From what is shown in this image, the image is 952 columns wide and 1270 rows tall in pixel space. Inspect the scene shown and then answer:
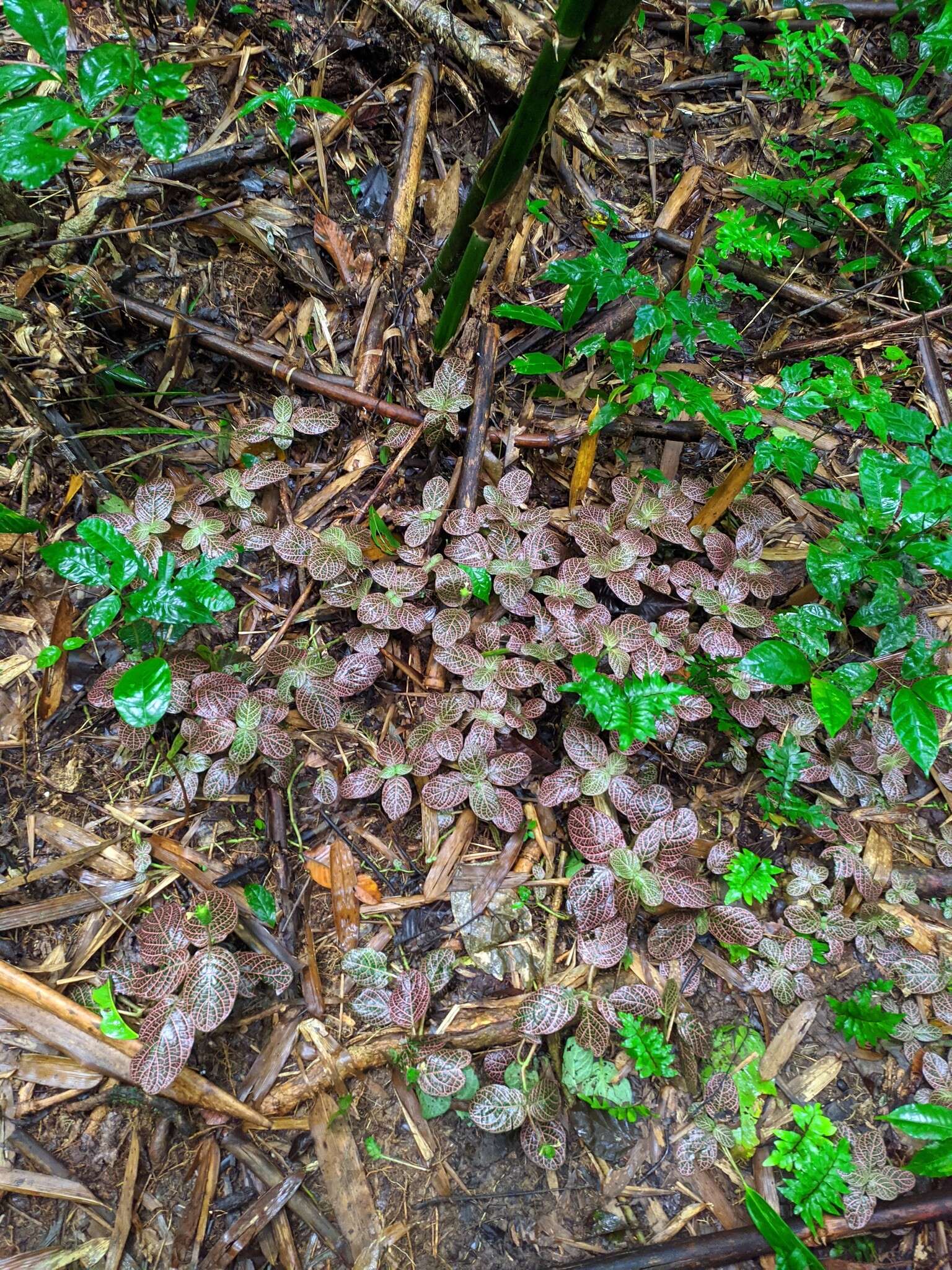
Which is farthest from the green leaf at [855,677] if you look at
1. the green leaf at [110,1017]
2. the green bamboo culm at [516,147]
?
the green leaf at [110,1017]

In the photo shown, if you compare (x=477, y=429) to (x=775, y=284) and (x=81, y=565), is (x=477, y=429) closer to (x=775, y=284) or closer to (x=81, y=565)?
(x=81, y=565)

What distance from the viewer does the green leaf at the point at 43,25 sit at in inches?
59.1

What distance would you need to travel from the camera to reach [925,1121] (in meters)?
1.65

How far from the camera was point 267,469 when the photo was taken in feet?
7.11

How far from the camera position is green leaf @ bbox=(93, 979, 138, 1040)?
164cm

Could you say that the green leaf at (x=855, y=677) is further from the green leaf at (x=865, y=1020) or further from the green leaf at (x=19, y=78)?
the green leaf at (x=19, y=78)

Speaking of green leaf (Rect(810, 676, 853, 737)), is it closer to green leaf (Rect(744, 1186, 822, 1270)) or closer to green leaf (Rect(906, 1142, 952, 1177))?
green leaf (Rect(906, 1142, 952, 1177))

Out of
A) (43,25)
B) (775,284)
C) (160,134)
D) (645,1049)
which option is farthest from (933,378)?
(43,25)

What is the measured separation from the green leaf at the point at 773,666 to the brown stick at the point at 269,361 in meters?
1.24

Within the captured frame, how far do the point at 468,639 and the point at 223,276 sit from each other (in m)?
1.44

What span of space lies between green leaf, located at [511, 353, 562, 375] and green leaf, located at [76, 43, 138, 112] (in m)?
1.16

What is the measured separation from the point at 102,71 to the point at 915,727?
2.53 m

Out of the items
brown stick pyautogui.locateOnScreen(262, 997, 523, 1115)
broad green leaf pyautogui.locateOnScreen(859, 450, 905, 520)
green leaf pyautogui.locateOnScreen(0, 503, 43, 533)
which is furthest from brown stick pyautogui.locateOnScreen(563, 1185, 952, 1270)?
green leaf pyautogui.locateOnScreen(0, 503, 43, 533)

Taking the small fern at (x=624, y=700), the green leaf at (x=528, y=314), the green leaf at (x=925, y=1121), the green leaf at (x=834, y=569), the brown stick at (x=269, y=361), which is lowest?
the green leaf at (x=925, y=1121)
